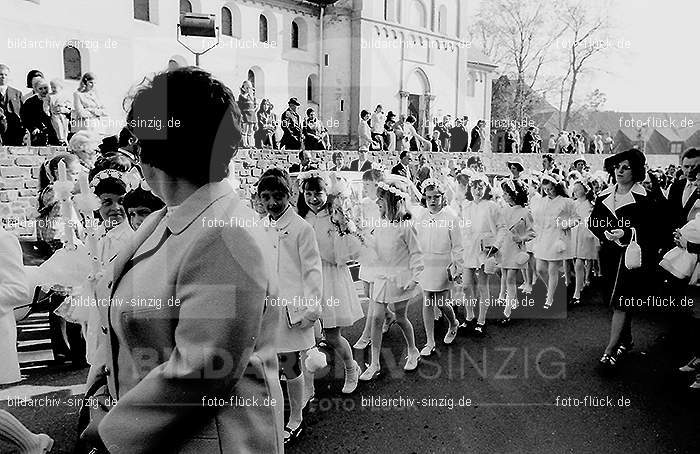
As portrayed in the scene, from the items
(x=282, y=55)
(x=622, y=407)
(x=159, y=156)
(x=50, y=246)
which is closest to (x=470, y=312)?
(x=622, y=407)

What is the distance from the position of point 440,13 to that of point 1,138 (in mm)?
32839

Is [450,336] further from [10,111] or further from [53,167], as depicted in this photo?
[10,111]

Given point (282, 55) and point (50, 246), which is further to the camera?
point (282, 55)

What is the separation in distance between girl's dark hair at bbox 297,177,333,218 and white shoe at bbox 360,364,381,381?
1.60 metres

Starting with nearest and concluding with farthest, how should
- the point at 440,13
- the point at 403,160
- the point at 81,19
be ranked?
the point at 403,160 → the point at 81,19 → the point at 440,13

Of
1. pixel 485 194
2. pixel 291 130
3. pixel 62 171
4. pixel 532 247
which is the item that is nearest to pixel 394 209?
pixel 485 194

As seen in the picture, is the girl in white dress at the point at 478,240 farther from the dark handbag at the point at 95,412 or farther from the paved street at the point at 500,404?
the dark handbag at the point at 95,412

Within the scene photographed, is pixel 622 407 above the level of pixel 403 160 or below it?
Answer: below

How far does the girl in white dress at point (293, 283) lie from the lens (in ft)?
A: 14.0

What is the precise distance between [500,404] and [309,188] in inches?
99.3

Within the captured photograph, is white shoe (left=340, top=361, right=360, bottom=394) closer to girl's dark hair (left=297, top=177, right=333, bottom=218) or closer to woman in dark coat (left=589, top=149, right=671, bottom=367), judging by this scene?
girl's dark hair (left=297, top=177, right=333, bottom=218)

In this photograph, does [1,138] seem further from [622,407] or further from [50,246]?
[622,407]

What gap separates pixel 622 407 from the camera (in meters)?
5.12

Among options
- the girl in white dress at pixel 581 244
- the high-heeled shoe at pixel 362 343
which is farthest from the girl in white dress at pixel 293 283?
the girl in white dress at pixel 581 244
